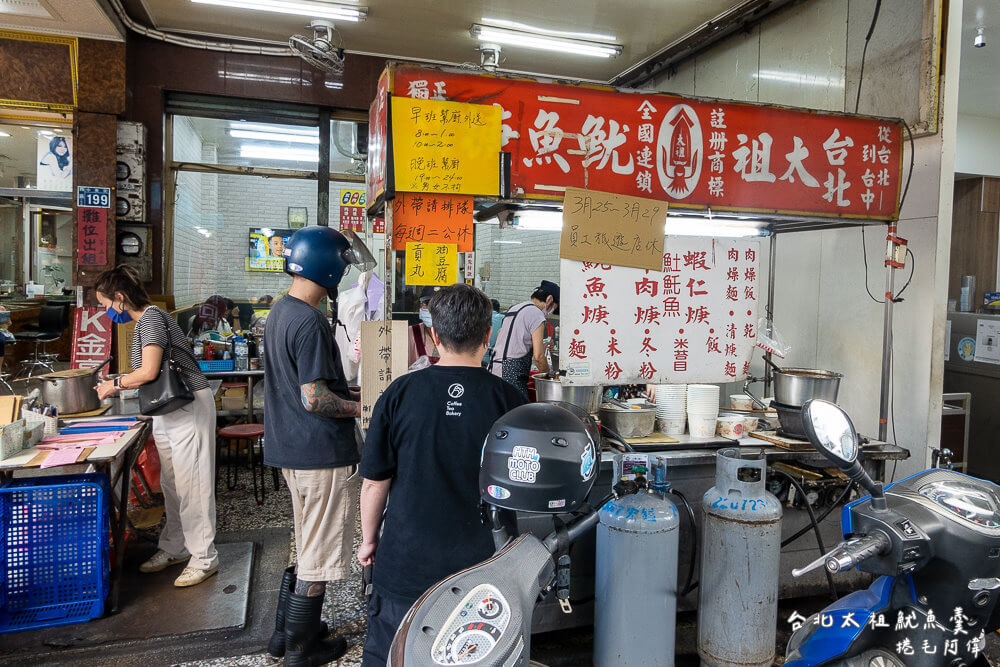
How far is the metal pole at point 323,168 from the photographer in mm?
7430

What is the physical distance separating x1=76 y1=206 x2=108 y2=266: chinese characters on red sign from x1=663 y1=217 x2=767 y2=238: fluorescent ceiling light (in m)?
5.69

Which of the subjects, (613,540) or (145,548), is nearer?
(613,540)

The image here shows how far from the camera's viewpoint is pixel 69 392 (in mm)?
4309

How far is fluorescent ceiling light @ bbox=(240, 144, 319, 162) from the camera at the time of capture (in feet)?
24.0

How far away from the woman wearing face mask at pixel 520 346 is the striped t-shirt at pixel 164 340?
98.0 inches

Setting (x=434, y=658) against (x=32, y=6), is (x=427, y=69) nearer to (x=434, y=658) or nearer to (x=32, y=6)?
(x=434, y=658)

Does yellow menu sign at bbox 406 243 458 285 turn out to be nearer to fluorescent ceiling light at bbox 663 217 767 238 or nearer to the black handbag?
fluorescent ceiling light at bbox 663 217 767 238

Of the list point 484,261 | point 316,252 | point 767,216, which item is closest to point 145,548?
point 316,252

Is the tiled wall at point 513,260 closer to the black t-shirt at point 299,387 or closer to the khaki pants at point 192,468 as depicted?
the khaki pants at point 192,468

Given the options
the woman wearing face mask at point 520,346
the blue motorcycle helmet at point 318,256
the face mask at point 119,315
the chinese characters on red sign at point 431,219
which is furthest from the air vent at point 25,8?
the woman wearing face mask at point 520,346

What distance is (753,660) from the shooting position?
299cm

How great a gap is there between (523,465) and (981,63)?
7.68 metres

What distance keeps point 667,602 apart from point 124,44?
7.19 metres

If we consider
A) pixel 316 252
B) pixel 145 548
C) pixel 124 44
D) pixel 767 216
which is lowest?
pixel 145 548
